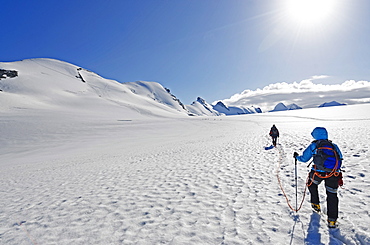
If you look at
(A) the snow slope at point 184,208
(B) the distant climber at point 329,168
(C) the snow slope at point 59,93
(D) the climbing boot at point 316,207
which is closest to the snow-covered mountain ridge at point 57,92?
(C) the snow slope at point 59,93

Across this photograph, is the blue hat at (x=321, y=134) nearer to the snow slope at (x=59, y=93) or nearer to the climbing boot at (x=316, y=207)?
the climbing boot at (x=316, y=207)

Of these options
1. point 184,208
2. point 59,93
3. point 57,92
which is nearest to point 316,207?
point 184,208

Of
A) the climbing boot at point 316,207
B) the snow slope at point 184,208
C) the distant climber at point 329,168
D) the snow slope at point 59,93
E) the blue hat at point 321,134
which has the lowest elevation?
the snow slope at point 184,208

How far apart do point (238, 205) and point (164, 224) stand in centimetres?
234

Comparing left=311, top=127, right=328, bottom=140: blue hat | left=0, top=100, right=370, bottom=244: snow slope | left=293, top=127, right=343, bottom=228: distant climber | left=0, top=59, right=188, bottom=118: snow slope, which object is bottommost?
left=0, top=100, right=370, bottom=244: snow slope

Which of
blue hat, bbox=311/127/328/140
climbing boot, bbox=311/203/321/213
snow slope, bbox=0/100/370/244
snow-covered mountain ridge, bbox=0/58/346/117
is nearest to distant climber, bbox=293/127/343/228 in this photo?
blue hat, bbox=311/127/328/140

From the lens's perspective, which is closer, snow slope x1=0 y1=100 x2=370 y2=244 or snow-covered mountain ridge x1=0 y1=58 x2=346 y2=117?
snow slope x1=0 y1=100 x2=370 y2=244

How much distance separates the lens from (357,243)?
3.73 m

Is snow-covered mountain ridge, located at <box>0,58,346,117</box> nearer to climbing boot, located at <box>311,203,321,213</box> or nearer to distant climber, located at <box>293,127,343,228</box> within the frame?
climbing boot, located at <box>311,203,321,213</box>

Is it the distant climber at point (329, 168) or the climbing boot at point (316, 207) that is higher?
the distant climber at point (329, 168)

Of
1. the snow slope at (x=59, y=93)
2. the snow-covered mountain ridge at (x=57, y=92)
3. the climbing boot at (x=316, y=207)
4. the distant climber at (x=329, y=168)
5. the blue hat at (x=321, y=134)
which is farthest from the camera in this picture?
the snow-covered mountain ridge at (x=57, y=92)

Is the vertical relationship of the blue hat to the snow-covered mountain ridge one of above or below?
below

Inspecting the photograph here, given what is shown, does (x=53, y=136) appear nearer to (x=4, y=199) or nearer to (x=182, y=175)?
(x=4, y=199)

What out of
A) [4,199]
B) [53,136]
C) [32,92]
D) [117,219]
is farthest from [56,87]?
[117,219]
